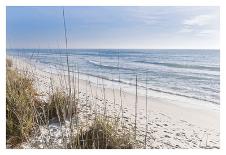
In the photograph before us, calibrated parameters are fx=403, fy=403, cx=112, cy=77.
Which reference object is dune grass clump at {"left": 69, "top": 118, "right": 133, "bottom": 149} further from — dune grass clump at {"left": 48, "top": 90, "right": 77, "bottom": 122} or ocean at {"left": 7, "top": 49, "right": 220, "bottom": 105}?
ocean at {"left": 7, "top": 49, "right": 220, "bottom": 105}

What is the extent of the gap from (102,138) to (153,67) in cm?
153

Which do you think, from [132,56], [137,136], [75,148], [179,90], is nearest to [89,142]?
[75,148]

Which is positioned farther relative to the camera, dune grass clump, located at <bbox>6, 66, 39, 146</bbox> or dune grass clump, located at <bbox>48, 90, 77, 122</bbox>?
dune grass clump, located at <bbox>48, 90, 77, 122</bbox>

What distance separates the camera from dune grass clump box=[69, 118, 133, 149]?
258 cm

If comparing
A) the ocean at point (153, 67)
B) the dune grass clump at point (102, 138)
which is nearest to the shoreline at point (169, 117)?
the ocean at point (153, 67)

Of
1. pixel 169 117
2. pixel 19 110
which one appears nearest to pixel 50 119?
pixel 19 110

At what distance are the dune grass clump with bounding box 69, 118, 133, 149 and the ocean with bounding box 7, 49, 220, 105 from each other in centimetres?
64

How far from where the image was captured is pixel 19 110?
2.72 metres

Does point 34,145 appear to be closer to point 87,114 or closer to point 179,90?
point 87,114

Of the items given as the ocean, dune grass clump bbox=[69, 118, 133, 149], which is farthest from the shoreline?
dune grass clump bbox=[69, 118, 133, 149]

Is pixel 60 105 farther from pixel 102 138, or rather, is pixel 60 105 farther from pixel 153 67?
pixel 153 67

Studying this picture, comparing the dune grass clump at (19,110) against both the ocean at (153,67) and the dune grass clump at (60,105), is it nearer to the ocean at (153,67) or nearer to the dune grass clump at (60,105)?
the dune grass clump at (60,105)

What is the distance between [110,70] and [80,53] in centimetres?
47

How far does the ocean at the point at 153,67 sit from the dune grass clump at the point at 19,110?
280 millimetres
